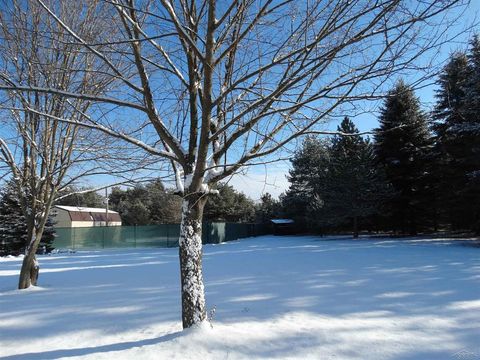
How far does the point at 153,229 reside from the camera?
2772 centimetres

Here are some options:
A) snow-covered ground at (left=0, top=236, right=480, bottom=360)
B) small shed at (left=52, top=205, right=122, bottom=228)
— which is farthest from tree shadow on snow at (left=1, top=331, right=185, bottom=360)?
small shed at (left=52, top=205, right=122, bottom=228)

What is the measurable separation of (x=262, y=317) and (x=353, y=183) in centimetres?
2378

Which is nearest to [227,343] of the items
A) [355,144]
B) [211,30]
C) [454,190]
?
[211,30]

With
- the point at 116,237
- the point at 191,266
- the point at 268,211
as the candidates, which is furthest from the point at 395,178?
the point at 191,266

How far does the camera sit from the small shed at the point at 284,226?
4484cm

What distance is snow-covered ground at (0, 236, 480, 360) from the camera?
441 centimetres

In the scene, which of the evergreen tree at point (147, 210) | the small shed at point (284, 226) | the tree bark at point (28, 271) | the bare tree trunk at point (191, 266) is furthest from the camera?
the evergreen tree at point (147, 210)

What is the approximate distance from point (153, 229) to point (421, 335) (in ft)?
79.7

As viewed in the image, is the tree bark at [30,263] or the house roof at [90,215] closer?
the tree bark at [30,263]

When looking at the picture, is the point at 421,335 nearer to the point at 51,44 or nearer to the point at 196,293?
the point at 196,293

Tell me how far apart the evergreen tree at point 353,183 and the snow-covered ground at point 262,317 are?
59.3 ft

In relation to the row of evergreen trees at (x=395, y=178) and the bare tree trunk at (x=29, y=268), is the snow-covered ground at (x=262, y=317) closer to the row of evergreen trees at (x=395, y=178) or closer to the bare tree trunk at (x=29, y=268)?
the bare tree trunk at (x=29, y=268)

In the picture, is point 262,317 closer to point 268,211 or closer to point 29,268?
point 29,268

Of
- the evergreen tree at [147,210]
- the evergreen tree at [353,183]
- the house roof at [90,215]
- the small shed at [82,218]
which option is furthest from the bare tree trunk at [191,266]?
the house roof at [90,215]
